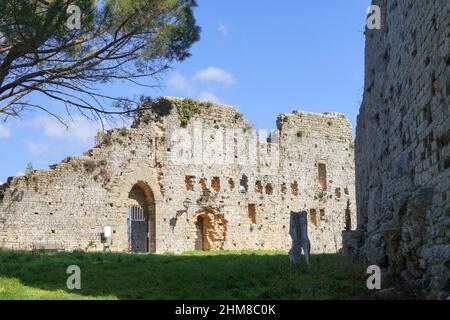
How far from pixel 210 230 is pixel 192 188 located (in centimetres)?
190

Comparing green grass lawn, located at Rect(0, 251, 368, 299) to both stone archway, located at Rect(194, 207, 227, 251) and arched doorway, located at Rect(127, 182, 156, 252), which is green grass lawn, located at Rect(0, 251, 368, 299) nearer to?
arched doorway, located at Rect(127, 182, 156, 252)

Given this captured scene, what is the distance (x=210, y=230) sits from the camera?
2355cm

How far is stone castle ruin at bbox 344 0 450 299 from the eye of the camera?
7.00m

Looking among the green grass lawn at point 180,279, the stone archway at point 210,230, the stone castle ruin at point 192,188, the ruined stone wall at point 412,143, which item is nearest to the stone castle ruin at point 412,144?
the ruined stone wall at point 412,143

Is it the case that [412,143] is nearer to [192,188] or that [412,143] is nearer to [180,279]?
[180,279]

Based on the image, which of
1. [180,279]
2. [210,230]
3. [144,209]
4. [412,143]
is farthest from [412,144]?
[210,230]

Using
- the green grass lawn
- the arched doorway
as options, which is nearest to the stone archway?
the arched doorway

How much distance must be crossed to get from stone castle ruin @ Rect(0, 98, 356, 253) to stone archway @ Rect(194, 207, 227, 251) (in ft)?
0.14

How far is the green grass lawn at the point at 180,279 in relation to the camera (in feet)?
27.9

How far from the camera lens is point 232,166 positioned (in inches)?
941

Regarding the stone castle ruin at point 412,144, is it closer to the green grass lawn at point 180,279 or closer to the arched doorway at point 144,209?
the green grass lawn at point 180,279

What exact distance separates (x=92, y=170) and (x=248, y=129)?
274 inches

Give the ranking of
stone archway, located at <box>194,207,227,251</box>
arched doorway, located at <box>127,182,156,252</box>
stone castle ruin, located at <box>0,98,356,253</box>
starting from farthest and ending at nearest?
stone archway, located at <box>194,207,227,251</box> → arched doorway, located at <box>127,182,156,252</box> → stone castle ruin, located at <box>0,98,356,253</box>

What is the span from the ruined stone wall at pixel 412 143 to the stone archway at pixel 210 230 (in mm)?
11202
